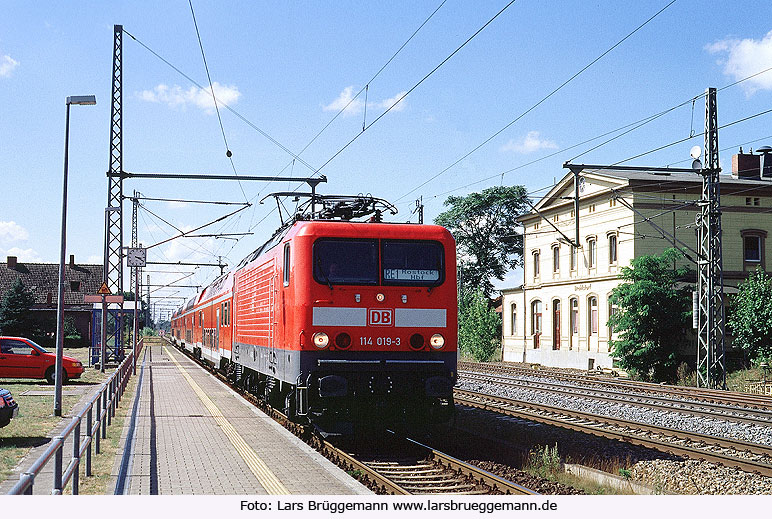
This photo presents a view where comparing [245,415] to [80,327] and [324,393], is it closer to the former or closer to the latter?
[324,393]

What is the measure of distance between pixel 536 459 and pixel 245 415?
21.8 feet

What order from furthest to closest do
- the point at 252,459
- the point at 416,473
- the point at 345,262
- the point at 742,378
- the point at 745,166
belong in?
the point at 745,166 < the point at 742,378 < the point at 345,262 < the point at 252,459 < the point at 416,473

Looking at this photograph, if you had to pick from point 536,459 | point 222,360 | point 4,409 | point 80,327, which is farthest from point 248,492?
point 80,327

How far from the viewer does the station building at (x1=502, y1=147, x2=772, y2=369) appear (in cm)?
3825

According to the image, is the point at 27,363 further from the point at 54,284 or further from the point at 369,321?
the point at 54,284

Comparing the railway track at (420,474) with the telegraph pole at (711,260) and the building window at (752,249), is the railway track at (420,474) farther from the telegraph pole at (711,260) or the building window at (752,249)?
the building window at (752,249)

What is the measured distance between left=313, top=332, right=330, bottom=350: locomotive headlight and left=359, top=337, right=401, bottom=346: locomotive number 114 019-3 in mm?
492

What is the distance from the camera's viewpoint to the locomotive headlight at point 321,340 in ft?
38.5

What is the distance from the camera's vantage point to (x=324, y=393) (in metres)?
11.5

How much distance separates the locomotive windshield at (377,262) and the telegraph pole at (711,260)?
14.9 metres

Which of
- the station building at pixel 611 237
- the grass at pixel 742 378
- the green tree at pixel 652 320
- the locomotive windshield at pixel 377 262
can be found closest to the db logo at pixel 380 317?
the locomotive windshield at pixel 377 262

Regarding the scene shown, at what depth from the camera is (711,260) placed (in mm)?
25047

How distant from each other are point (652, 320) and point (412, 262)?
21291 millimetres

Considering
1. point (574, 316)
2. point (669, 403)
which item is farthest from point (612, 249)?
point (669, 403)
